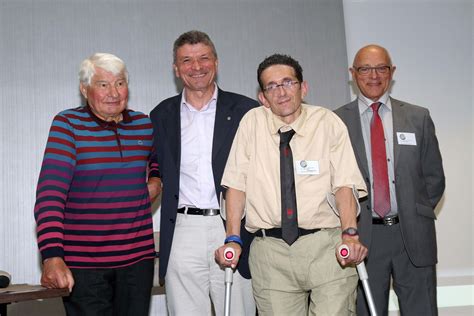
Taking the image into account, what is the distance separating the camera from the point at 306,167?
2986 mm

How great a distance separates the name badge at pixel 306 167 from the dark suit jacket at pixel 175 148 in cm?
54

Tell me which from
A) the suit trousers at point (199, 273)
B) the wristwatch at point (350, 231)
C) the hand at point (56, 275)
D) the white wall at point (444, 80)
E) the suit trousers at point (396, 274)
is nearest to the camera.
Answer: the hand at point (56, 275)

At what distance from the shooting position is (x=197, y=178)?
136 inches

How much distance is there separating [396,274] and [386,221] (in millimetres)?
326

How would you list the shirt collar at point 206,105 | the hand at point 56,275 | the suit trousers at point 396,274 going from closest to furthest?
1. the hand at point 56,275
2. the shirt collar at point 206,105
3. the suit trousers at point 396,274

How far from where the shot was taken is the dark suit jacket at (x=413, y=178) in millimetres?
3748

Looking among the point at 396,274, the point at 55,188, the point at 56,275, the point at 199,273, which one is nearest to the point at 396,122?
the point at 396,274

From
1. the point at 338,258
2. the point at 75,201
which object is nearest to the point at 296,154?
the point at 338,258

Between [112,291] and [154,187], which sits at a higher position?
[154,187]

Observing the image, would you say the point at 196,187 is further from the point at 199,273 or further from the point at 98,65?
the point at 98,65

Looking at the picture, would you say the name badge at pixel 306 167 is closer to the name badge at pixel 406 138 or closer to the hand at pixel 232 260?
the hand at pixel 232 260

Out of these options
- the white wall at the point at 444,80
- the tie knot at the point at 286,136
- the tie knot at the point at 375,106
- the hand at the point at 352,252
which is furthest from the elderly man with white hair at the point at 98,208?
the white wall at the point at 444,80

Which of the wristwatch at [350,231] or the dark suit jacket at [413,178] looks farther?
the dark suit jacket at [413,178]

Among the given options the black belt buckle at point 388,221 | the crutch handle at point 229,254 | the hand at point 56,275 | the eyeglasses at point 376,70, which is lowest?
the hand at point 56,275
